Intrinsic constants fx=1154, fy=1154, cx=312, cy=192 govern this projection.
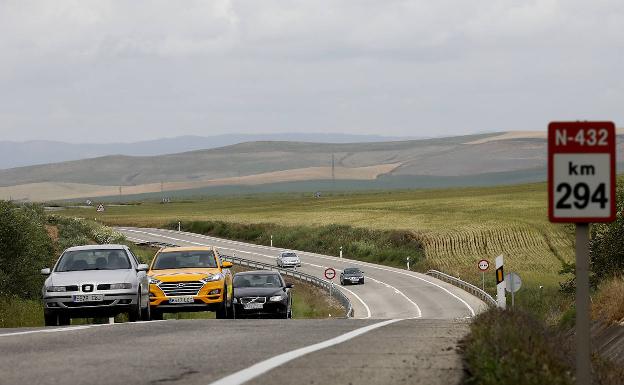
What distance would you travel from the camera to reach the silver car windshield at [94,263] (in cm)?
2308

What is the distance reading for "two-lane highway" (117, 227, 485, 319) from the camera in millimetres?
57531

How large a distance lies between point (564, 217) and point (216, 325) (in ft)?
29.8

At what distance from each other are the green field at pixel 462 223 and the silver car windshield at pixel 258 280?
125 ft

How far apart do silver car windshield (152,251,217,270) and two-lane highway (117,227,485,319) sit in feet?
83.9

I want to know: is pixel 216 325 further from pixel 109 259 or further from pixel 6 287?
pixel 6 287

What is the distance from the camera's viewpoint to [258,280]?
29656 millimetres

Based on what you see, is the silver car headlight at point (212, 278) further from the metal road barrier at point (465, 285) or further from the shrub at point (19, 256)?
the metal road barrier at point (465, 285)

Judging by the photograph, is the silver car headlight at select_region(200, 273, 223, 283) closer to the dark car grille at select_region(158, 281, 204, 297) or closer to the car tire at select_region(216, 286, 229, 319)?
the dark car grille at select_region(158, 281, 204, 297)

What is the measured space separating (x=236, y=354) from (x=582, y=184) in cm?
437

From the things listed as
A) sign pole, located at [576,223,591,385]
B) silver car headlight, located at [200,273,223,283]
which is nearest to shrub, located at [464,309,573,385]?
sign pole, located at [576,223,591,385]

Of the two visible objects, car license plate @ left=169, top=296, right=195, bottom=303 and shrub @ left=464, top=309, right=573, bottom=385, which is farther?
car license plate @ left=169, top=296, right=195, bottom=303

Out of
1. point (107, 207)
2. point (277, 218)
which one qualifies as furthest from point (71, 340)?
point (107, 207)

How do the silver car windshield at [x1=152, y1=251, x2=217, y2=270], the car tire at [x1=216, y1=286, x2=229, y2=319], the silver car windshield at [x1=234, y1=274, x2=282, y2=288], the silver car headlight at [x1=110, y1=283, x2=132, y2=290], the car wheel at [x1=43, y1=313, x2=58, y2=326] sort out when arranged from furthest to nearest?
the silver car windshield at [x1=234, y1=274, x2=282, y2=288], the silver car windshield at [x1=152, y1=251, x2=217, y2=270], the car tire at [x1=216, y1=286, x2=229, y2=319], the silver car headlight at [x1=110, y1=283, x2=132, y2=290], the car wheel at [x1=43, y1=313, x2=58, y2=326]

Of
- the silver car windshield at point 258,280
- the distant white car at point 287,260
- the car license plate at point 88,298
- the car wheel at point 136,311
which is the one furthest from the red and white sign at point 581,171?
the distant white car at point 287,260
